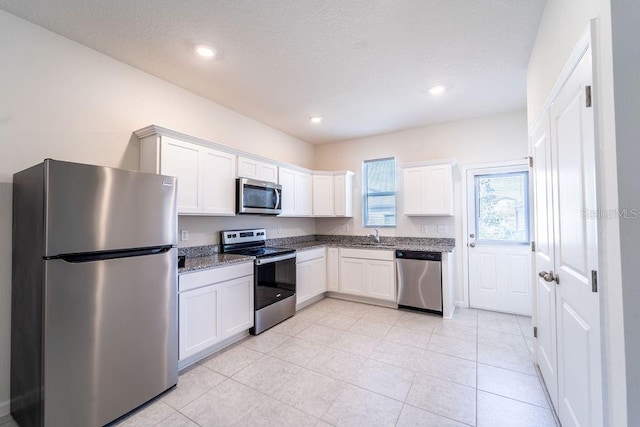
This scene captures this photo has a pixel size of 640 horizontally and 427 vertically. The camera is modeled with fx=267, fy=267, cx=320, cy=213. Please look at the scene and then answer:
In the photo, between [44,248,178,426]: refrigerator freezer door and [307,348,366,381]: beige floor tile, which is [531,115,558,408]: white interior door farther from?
[44,248,178,426]: refrigerator freezer door

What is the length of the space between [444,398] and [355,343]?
1020 millimetres

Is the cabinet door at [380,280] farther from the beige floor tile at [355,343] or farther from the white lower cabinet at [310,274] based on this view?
the beige floor tile at [355,343]

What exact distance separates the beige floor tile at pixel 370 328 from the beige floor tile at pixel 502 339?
1000mm

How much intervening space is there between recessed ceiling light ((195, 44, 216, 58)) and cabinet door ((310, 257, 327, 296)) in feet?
9.27

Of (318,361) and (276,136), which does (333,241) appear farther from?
(318,361)

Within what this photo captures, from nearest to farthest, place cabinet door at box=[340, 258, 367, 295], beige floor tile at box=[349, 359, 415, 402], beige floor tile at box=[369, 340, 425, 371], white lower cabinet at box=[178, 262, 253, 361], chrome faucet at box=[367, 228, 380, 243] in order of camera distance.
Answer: beige floor tile at box=[349, 359, 415, 402] < white lower cabinet at box=[178, 262, 253, 361] < beige floor tile at box=[369, 340, 425, 371] < cabinet door at box=[340, 258, 367, 295] < chrome faucet at box=[367, 228, 380, 243]

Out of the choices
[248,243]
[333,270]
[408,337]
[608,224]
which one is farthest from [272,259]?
[608,224]

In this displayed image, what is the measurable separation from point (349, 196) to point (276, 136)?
5.22ft

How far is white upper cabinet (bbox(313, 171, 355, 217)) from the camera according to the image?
4.58m

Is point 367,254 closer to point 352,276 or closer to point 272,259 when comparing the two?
point 352,276

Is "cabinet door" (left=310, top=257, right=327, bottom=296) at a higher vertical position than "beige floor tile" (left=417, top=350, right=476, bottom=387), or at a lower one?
higher

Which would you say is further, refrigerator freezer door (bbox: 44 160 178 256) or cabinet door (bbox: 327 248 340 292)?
cabinet door (bbox: 327 248 340 292)

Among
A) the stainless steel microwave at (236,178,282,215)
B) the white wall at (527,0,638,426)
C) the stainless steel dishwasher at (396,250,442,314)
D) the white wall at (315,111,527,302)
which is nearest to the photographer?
the white wall at (527,0,638,426)

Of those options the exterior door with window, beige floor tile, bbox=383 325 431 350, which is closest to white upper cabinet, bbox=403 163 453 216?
the exterior door with window
